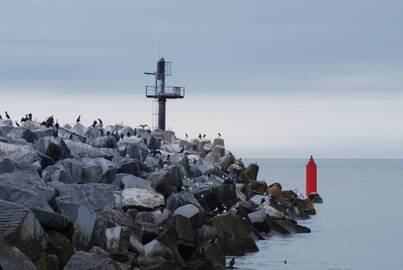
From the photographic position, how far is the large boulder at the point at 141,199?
1755 centimetres

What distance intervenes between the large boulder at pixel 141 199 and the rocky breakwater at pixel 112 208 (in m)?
0.03

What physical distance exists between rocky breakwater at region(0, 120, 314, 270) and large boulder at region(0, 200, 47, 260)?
0.05 feet

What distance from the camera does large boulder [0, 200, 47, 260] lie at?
11.5m

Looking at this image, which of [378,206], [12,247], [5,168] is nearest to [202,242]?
[5,168]

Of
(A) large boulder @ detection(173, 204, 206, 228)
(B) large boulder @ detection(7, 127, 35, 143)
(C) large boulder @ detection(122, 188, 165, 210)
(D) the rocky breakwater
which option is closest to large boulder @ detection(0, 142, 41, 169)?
(D) the rocky breakwater

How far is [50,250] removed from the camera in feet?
40.1

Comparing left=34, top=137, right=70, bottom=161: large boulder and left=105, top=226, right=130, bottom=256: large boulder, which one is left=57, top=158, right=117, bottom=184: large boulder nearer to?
left=34, top=137, right=70, bottom=161: large boulder

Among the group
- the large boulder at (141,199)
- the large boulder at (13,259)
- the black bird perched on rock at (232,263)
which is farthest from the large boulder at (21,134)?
the large boulder at (13,259)

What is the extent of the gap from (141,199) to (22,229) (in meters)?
6.27

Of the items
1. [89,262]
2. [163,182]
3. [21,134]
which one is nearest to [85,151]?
[21,134]

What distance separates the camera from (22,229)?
11.6 metres

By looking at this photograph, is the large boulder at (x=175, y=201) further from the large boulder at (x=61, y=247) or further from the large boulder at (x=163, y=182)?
the large boulder at (x=61, y=247)

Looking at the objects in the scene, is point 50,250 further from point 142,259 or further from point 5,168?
point 5,168

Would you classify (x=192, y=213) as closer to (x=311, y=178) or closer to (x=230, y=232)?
(x=230, y=232)
